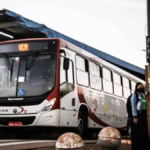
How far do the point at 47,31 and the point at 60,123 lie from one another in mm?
13123

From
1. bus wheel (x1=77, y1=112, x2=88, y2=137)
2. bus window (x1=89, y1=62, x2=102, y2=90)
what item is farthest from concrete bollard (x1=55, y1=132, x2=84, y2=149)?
bus window (x1=89, y1=62, x2=102, y2=90)

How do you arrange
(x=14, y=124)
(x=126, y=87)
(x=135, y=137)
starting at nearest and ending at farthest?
(x=135, y=137) < (x=14, y=124) < (x=126, y=87)

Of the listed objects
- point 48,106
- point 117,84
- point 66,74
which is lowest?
point 48,106

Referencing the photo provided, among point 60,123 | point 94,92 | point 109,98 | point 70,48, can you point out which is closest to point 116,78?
point 109,98

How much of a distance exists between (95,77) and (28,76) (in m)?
3.84

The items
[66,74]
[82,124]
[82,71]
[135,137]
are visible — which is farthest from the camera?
[82,71]

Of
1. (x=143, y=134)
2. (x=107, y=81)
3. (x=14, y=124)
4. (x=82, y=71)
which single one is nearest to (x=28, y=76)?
(x=14, y=124)

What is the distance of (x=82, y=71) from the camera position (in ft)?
45.9

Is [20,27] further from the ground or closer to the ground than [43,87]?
further from the ground

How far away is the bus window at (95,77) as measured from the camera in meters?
14.9

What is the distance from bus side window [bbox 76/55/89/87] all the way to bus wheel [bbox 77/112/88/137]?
122 cm

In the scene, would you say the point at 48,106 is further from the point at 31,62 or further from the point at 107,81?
the point at 107,81

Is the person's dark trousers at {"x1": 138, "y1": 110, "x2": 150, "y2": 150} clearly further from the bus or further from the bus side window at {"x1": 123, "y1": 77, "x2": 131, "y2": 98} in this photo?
the bus side window at {"x1": 123, "y1": 77, "x2": 131, "y2": 98}

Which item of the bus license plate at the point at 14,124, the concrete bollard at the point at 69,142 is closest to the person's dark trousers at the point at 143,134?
the concrete bollard at the point at 69,142
